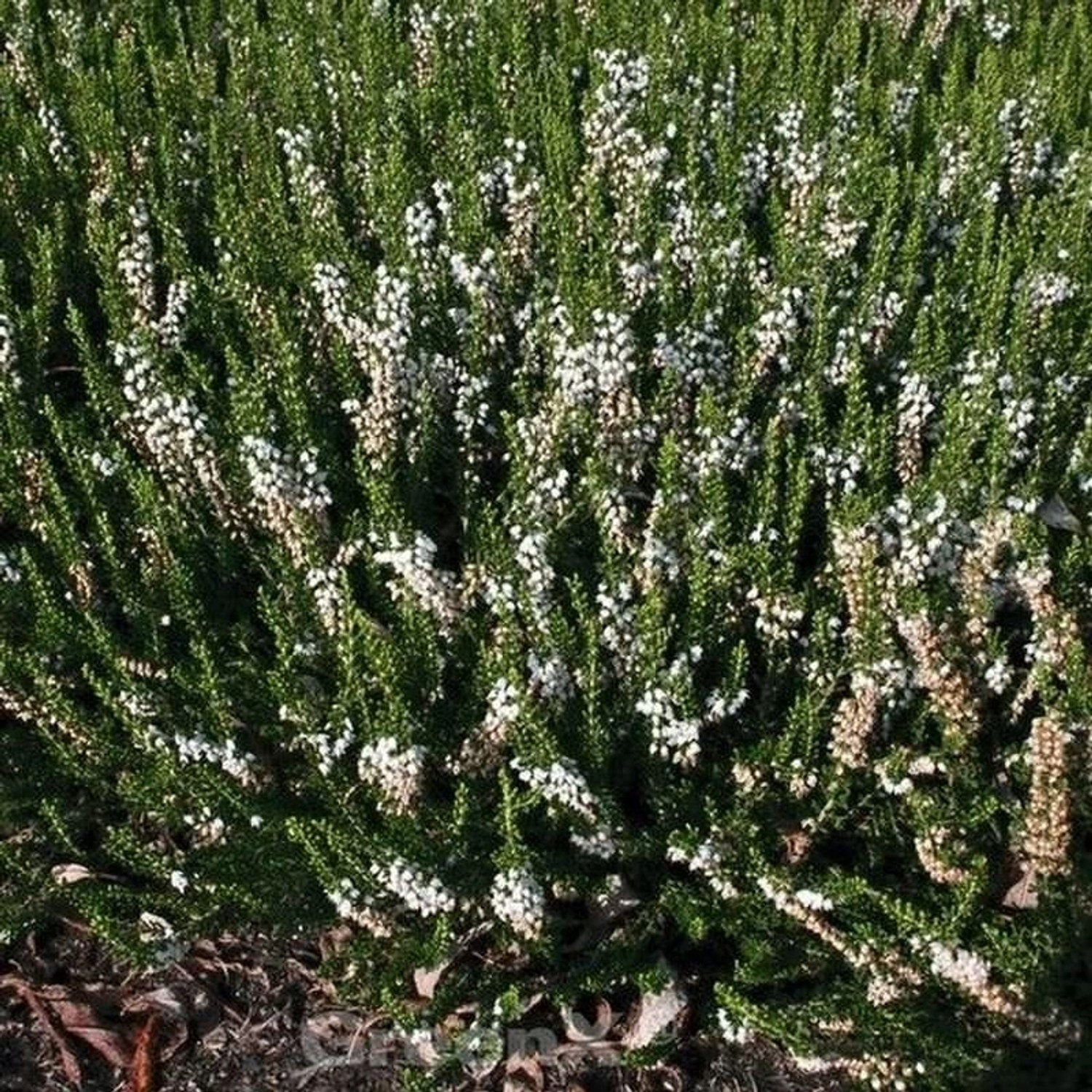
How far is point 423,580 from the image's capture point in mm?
2973

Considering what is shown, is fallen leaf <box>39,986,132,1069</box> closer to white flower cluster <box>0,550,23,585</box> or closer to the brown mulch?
the brown mulch

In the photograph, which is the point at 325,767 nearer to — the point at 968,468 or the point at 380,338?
the point at 380,338

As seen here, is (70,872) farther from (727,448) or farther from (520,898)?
(727,448)

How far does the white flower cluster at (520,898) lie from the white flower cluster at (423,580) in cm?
55

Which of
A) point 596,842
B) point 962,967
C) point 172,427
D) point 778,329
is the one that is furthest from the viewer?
point 778,329

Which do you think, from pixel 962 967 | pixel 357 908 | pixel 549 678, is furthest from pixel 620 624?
pixel 962 967

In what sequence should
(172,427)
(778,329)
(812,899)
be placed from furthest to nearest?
(778,329) → (172,427) → (812,899)

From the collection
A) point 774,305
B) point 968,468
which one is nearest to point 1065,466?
point 968,468

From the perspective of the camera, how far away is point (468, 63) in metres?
4.45

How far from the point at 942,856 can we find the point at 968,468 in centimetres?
77

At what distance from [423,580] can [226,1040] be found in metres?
1.01

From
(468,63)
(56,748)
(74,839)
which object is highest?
(468,63)

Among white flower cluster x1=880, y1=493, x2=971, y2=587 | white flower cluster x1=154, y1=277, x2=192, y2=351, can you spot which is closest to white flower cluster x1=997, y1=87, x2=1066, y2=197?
white flower cluster x1=880, y1=493, x2=971, y2=587

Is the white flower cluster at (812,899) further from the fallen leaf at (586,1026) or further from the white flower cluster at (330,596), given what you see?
the white flower cluster at (330,596)
